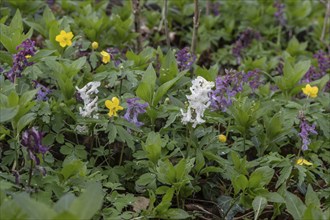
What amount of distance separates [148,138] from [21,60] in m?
0.89

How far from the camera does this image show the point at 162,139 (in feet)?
10.6

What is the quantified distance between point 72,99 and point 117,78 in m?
0.41

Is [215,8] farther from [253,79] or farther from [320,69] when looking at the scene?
[253,79]

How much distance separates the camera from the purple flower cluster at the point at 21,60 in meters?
3.28

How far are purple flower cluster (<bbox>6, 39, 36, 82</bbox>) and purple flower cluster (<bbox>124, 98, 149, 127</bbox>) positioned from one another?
26.4 inches

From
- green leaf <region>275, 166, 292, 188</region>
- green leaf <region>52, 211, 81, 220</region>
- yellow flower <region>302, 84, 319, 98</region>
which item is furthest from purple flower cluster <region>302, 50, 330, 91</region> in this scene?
green leaf <region>52, 211, 81, 220</region>

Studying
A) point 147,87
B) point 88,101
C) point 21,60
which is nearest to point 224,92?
point 147,87

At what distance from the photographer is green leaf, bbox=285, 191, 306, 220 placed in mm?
2699

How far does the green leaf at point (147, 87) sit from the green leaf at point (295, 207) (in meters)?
1.03

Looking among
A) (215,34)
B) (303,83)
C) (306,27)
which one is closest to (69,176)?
(303,83)

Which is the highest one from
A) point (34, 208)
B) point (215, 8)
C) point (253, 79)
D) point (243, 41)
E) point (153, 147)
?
point (34, 208)

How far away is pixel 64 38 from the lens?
3684 millimetres

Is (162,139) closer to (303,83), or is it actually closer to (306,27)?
(303,83)

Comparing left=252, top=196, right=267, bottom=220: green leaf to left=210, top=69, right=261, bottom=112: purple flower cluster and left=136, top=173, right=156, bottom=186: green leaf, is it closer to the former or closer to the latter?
left=136, top=173, right=156, bottom=186: green leaf
